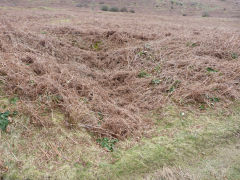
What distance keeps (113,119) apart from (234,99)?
318 cm

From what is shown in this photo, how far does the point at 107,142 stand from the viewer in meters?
3.20

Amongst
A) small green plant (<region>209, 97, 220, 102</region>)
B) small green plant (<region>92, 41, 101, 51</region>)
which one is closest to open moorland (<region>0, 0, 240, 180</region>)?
small green plant (<region>209, 97, 220, 102</region>)

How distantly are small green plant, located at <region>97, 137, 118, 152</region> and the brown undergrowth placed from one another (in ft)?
0.41

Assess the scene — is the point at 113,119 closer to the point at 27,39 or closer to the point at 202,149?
the point at 202,149

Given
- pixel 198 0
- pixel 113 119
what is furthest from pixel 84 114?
pixel 198 0

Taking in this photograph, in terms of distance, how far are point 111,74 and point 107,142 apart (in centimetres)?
255

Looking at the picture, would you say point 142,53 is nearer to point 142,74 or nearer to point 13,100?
point 142,74

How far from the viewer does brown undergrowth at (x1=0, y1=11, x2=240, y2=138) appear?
3.58 metres

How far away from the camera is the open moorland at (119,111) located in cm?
278

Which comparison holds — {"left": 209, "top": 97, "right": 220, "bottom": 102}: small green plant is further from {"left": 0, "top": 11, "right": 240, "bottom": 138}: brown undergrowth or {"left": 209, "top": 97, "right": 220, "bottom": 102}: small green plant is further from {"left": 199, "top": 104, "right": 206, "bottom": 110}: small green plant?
{"left": 199, "top": 104, "right": 206, "bottom": 110}: small green plant

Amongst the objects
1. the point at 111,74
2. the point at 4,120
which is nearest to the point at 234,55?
the point at 111,74

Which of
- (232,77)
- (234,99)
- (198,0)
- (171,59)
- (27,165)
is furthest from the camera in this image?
(198,0)

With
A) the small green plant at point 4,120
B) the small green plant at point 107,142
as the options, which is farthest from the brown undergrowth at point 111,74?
the small green plant at point 4,120

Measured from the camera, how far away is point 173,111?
13.0 feet
